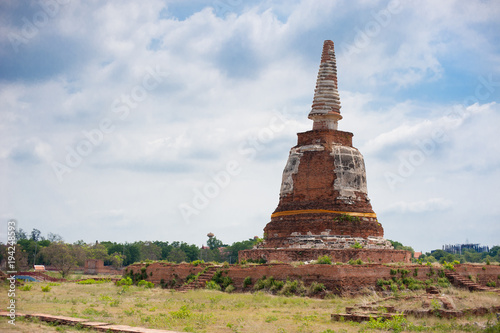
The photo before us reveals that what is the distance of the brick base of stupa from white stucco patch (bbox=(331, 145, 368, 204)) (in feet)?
11.2

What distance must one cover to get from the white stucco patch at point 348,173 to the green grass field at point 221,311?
779 centimetres

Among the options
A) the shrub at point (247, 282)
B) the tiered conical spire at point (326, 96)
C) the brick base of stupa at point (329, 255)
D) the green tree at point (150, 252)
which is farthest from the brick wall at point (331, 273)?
the green tree at point (150, 252)

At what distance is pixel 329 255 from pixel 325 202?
4013mm

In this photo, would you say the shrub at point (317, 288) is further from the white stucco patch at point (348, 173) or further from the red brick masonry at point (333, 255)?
the white stucco patch at point (348, 173)

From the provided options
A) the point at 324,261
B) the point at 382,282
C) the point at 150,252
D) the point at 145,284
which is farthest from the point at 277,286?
the point at 150,252

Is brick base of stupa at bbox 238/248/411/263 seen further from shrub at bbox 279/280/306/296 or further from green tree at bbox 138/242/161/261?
green tree at bbox 138/242/161/261

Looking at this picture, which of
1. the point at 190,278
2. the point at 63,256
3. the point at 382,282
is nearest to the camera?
the point at 382,282

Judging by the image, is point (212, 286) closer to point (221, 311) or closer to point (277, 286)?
point (277, 286)

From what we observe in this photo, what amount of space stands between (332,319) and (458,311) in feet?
11.4

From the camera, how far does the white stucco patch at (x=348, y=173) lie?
94.5 ft

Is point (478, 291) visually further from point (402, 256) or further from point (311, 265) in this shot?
point (311, 265)

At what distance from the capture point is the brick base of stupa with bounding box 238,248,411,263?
25.3 metres

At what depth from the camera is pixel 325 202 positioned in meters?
28.5

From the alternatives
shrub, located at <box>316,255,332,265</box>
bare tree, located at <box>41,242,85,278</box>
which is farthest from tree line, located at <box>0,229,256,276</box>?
shrub, located at <box>316,255,332,265</box>
